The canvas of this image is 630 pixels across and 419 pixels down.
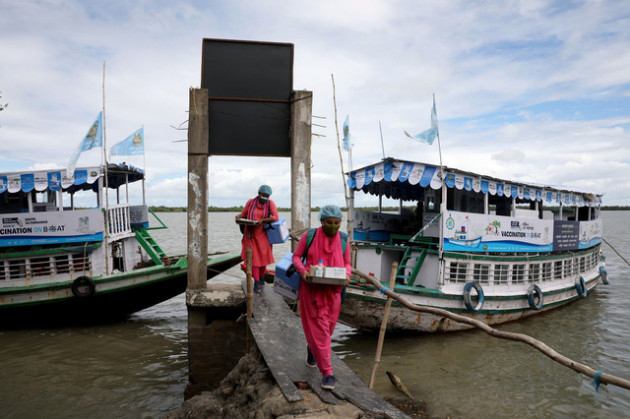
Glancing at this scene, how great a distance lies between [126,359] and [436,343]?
21.3 ft

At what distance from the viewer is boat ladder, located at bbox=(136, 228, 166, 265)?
11.6 m

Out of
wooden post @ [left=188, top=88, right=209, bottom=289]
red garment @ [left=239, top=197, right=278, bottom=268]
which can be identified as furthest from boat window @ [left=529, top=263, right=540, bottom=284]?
wooden post @ [left=188, top=88, right=209, bottom=289]

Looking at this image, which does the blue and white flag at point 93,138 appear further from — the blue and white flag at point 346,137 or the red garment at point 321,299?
the red garment at point 321,299

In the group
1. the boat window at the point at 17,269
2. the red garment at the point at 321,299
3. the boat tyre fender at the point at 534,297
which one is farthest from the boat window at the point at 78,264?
the boat tyre fender at the point at 534,297

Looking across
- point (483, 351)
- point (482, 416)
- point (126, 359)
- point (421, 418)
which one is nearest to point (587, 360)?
point (483, 351)

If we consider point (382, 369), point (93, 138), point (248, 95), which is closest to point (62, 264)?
point (93, 138)

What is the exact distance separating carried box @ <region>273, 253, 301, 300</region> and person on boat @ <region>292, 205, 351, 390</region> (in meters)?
0.16

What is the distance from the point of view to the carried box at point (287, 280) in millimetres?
4137

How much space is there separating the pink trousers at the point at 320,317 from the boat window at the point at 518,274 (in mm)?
8767

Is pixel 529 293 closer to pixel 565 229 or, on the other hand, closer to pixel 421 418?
pixel 565 229

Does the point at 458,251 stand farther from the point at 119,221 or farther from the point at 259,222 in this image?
the point at 119,221

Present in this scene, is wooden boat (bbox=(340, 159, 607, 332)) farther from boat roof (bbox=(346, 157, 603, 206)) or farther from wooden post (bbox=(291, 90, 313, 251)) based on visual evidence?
wooden post (bbox=(291, 90, 313, 251))

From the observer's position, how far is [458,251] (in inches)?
393

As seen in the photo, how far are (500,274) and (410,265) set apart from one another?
88.0 inches
